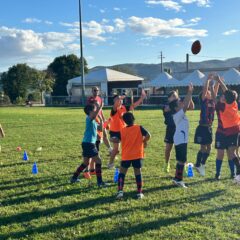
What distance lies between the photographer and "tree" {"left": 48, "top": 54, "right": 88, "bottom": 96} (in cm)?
7019

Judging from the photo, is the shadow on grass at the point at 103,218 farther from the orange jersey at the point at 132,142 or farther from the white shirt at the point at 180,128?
the white shirt at the point at 180,128

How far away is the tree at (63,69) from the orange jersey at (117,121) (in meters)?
61.7

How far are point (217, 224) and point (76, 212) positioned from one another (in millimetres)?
2185

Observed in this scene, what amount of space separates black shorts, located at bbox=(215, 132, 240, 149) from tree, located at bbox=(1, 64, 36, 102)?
61639 millimetres

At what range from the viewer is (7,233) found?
5.29 m

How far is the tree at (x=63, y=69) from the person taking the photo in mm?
70188

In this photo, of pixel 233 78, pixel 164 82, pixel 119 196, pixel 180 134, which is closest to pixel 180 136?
pixel 180 134

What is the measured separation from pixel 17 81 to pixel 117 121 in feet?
201

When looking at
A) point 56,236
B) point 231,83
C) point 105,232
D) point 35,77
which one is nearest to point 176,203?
point 105,232

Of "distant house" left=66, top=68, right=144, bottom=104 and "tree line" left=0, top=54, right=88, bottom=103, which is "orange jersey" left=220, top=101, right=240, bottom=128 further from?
"tree line" left=0, top=54, right=88, bottom=103

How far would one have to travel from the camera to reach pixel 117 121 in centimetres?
916

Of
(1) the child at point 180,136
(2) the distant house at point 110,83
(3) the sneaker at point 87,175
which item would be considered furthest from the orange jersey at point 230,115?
(2) the distant house at point 110,83

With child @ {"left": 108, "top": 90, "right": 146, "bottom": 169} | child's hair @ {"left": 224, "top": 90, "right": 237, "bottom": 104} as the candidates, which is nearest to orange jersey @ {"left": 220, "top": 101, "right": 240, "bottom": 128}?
child's hair @ {"left": 224, "top": 90, "right": 237, "bottom": 104}

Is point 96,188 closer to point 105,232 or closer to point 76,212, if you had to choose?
point 76,212
